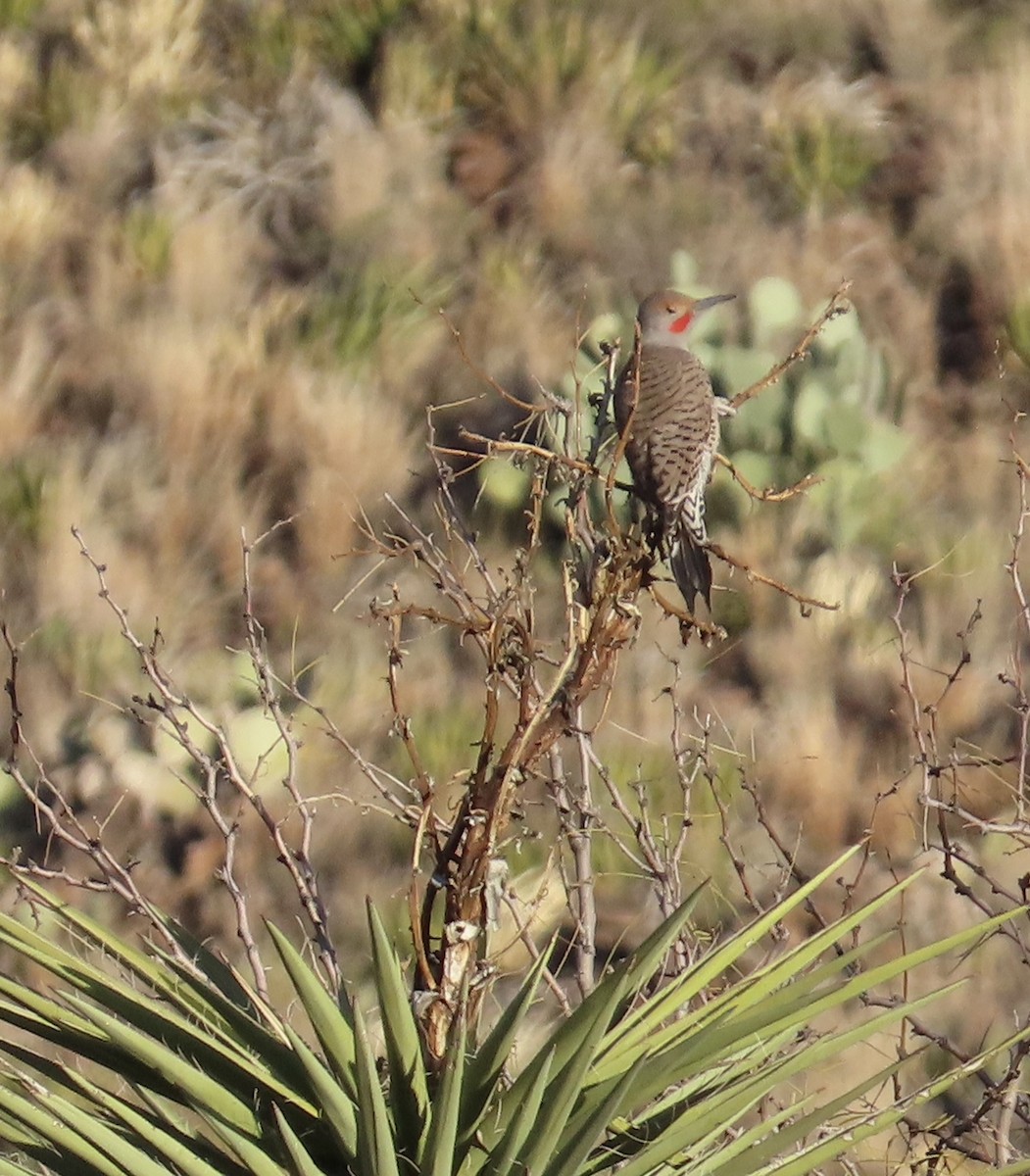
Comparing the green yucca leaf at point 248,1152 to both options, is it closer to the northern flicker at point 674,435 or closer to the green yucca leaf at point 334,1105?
the green yucca leaf at point 334,1105

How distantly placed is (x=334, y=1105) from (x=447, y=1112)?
0.69ft

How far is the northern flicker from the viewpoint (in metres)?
3.71

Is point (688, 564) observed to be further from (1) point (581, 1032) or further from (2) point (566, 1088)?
(2) point (566, 1088)

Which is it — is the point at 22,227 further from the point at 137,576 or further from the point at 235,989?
the point at 235,989

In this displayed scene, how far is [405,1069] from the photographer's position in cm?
176

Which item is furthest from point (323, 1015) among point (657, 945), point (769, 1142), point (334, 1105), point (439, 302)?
point (439, 302)

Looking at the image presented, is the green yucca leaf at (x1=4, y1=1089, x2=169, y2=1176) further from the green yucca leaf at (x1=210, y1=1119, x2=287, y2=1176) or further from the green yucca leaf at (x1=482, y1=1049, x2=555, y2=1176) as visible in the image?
the green yucca leaf at (x1=482, y1=1049, x2=555, y2=1176)

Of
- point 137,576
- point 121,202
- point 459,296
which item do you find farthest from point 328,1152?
point 121,202

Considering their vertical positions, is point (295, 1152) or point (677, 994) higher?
point (295, 1152)

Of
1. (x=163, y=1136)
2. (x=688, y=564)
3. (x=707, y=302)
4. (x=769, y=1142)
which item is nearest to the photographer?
(x=163, y=1136)

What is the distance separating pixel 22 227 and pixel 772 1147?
8802mm

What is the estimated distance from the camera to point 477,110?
35.8ft

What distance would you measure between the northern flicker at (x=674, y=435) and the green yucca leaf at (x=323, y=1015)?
138 cm

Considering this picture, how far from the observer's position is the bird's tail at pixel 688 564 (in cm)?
369
